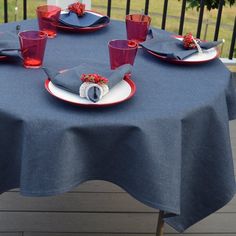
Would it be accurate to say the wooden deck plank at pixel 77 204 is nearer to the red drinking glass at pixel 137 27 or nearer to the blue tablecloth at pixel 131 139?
the blue tablecloth at pixel 131 139

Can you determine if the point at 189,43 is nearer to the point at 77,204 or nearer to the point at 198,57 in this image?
the point at 198,57

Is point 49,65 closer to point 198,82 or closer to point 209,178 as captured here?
point 198,82

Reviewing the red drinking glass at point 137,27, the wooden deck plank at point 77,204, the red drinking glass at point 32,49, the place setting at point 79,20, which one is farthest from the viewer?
the wooden deck plank at point 77,204

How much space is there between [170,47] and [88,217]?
842 mm

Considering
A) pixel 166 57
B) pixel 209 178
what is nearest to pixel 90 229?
pixel 209 178

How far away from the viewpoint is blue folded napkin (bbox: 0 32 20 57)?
1.54 m

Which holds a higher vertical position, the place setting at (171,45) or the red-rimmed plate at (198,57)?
the place setting at (171,45)

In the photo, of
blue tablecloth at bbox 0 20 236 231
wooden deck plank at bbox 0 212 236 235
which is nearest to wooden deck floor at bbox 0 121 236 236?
wooden deck plank at bbox 0 212 236 235

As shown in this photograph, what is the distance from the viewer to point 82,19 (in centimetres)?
197

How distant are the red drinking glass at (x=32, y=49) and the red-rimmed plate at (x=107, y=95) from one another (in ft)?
0.44

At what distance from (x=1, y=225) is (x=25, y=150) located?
2.89ft

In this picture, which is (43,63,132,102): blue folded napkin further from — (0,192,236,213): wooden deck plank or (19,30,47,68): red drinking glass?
(0,192,236,213): wooden deck plank

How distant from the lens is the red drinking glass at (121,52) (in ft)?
4.97

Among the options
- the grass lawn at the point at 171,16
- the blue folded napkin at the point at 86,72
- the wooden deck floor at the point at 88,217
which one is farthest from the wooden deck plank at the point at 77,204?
the grass lawn at the point at 171,16
